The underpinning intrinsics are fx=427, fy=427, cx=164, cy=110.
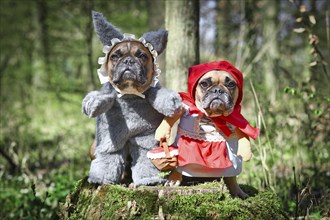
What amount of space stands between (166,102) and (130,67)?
0.91ft

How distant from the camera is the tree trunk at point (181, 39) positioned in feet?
11.7

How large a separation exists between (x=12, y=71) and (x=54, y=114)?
1.35 m

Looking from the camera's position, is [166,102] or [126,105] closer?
[166,102]

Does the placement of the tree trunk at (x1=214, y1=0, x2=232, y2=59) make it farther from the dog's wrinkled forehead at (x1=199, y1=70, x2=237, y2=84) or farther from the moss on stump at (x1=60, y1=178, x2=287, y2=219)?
the moss on stump at (x1=60, y1=178, x2=287, y2=219)

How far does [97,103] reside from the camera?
2330mm

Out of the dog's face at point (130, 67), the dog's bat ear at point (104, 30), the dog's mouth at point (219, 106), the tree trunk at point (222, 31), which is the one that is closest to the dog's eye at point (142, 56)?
the dog's face at point (130, 67)

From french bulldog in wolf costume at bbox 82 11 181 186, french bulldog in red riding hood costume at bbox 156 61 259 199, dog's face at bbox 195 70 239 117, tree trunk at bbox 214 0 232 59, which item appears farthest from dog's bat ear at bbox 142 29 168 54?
tree trunk at bbox 214 0 232 59

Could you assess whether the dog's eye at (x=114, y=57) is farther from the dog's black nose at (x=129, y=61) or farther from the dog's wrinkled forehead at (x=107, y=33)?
the dog's wrinkled forehead at (x=107, y=33)

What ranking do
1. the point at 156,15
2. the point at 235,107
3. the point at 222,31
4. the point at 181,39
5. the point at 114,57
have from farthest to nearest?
the point at 222,31, the point at 156,15, the point at 181,39, the point at 235,107, the point at 114,57

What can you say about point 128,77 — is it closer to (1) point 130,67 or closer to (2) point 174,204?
(1) point 130,67

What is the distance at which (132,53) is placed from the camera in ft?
7.91

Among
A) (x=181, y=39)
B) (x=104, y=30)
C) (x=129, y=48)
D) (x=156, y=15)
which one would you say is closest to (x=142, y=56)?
(x=129, y=48)

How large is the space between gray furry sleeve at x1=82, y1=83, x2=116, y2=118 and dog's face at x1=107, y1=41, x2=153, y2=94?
3.3 inches

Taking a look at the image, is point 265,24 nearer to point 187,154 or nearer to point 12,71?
point 12,71
